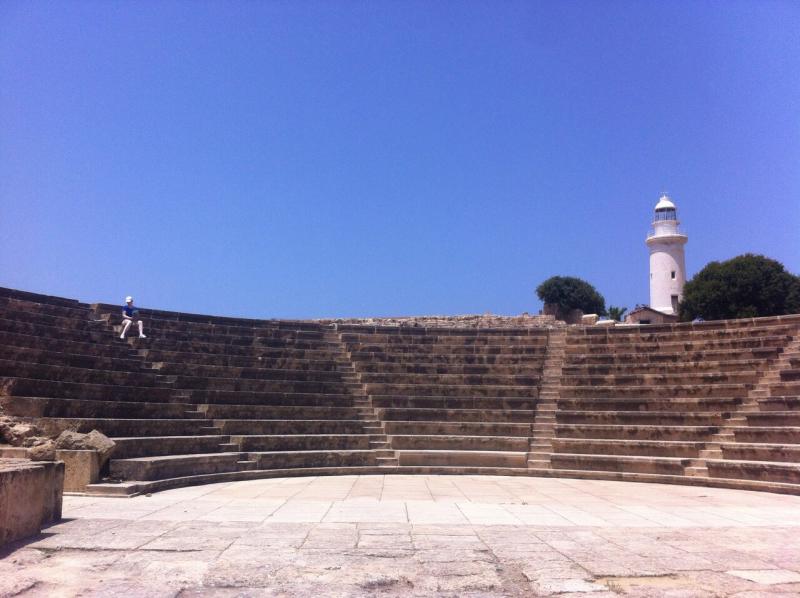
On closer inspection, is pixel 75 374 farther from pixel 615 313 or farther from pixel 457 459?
pixel 615 313

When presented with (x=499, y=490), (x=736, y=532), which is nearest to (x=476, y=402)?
(x=499, y=490)

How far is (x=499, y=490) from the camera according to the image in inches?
423

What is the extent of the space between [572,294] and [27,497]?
204 ft

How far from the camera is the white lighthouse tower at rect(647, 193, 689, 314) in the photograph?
49.9 meters

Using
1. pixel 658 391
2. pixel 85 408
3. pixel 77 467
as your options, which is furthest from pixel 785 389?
pixel 85 408

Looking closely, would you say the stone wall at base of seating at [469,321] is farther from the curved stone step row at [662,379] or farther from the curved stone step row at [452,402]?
the curved stone step row at [452,402]

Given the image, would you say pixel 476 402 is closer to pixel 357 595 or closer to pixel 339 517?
pixel 339 517

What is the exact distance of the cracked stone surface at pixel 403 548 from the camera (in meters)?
4.81

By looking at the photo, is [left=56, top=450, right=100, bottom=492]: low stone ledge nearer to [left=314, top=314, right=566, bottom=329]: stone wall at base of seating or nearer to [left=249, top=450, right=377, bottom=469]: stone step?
[left=249, top=450, right=377, bottom=469]: stone step

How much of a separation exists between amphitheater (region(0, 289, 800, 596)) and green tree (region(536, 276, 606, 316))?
47293 mm

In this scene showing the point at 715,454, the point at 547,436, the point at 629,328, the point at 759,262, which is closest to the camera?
the point at 715,454

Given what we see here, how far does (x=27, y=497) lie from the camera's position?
586 cm

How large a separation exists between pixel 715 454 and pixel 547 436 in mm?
3344

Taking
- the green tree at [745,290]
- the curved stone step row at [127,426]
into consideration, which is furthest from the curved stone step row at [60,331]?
the green tree at [745,290]
